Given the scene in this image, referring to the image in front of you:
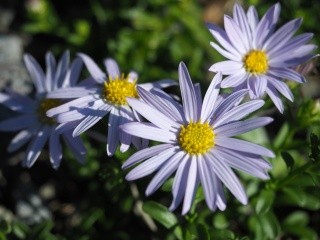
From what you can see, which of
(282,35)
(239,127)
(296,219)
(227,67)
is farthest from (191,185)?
(296,219)

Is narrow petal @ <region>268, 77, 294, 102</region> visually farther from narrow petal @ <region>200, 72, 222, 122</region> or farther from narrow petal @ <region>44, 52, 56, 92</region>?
narrow petal @ <region>44, 52, 56, 92</region>

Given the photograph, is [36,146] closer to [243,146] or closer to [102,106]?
[102,106]

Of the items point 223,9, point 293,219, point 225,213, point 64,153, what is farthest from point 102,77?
point 223,9

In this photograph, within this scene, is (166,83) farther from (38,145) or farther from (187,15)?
(187,15)

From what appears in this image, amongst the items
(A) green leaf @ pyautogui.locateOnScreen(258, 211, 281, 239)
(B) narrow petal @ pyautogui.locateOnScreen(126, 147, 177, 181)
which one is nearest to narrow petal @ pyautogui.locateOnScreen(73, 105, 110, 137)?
(B) narrow petal @ pyautogui.locateOnScreen(126, 147, 177, 181)

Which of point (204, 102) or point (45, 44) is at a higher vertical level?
point (45, 44)

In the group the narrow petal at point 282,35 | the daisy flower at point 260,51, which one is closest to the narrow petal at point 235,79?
the daisy flower at point 260,51
